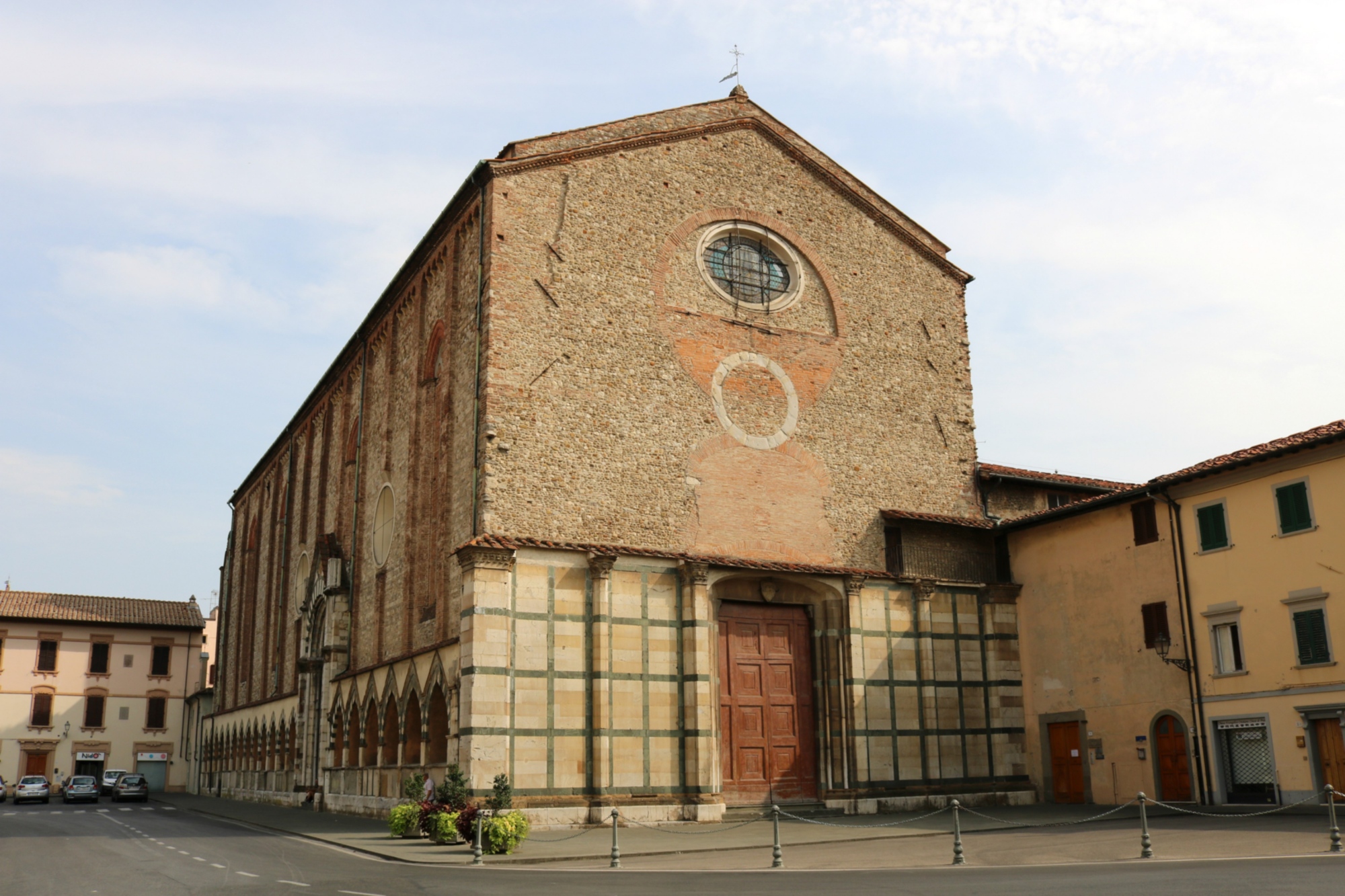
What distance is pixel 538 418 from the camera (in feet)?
79.8

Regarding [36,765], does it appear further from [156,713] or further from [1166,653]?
[1166,653]

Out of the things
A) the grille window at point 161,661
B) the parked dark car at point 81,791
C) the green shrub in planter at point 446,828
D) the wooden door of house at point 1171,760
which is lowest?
the parked dark car at point 81,791

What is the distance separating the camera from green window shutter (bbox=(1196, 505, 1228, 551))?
942 inches

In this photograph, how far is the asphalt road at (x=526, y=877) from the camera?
1277 centimetres

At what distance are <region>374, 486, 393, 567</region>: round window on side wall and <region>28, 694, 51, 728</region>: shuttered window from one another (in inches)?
1504

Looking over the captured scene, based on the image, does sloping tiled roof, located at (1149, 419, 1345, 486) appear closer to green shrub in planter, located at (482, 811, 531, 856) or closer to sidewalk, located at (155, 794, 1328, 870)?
sidewalk, located at (155, 794, 1328, 870)

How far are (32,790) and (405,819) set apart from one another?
35090 millimetres

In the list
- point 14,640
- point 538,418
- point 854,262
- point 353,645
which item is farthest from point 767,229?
point 14,640

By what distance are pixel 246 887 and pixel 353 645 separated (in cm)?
1964

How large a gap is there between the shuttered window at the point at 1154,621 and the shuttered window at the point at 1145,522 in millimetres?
1449

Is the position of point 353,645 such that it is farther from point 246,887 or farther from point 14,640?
point 14,640

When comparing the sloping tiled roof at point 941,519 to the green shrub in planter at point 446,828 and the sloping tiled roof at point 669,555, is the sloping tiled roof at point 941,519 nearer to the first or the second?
the sloping tiled roof at point 669,555

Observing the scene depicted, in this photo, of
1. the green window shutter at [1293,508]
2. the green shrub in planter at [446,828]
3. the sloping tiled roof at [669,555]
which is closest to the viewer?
the green shrub in planter at [446,828]

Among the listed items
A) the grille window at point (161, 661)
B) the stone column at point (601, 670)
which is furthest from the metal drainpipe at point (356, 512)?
the grille window at point (161, 661)
